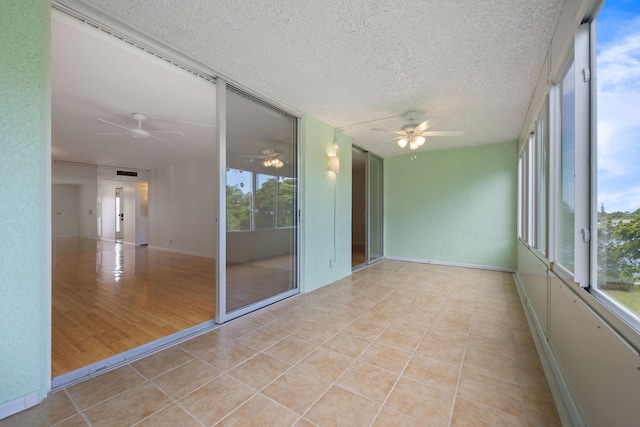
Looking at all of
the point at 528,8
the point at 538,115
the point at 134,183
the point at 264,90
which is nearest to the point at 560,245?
the point at 538,115

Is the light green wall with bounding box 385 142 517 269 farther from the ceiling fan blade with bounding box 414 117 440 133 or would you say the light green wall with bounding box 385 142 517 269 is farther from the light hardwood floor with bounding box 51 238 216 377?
the light hardwood floor with bounding box 51 238 216 377

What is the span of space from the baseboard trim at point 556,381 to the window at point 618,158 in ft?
2.34

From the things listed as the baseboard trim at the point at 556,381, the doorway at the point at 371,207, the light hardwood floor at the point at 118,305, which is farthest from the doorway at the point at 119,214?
the baseboard trim at the point at 556,381

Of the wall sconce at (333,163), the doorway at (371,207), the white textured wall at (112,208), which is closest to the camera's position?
the wall sconce at (333,163)

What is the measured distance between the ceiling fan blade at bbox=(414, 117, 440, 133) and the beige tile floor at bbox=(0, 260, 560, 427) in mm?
2359

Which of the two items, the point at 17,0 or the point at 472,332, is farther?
the point at 472,332

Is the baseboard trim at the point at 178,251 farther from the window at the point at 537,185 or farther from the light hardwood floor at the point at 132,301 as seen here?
the window at the point at 537,185

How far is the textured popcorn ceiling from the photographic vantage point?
1732mm

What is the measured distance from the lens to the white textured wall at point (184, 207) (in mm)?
6629

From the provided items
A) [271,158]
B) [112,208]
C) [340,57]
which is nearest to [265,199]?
[271,158]

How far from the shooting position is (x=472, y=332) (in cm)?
244

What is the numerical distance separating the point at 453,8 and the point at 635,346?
6.97ft

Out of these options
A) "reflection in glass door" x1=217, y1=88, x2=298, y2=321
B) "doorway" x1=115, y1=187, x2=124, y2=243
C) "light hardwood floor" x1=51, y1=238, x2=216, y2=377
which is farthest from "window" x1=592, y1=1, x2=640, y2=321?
"doorway" x1=115, y1=187, x2=124, y2=243

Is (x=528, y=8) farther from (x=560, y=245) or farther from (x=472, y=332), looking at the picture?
(x=472, y=332)
